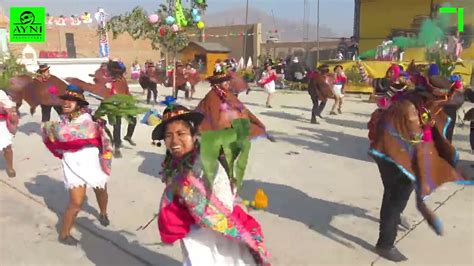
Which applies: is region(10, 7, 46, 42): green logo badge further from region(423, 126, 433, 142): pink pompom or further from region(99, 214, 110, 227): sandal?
region(423, 126, 433, 142): pink pompom

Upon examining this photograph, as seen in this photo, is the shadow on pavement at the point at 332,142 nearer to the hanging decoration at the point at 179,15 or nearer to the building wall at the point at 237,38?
the hanging decoration at the point at 179,15

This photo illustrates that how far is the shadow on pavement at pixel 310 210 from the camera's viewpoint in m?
4.79

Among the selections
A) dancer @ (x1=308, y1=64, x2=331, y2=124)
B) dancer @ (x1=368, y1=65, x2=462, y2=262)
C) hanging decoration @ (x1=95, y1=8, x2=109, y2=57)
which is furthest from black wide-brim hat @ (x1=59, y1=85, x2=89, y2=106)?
hanging decoration @ (x1=95, y1=8, x2=109, y2=57)

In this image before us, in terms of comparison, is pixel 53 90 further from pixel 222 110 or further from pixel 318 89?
pixel 318 89

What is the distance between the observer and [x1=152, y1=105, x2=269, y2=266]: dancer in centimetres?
246

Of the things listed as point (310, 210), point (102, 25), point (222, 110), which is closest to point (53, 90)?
point (222, 110)

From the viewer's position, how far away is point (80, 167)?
454 cm

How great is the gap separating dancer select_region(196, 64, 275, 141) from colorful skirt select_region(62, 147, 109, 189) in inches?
62.4

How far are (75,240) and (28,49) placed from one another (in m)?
22.3

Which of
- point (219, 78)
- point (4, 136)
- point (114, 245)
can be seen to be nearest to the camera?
point (114, 245)

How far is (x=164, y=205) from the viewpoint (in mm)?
2617

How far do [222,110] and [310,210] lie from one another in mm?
→ 1727

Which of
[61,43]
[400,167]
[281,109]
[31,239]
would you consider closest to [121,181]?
[31,239]

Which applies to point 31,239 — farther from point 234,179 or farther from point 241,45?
point 241,45
